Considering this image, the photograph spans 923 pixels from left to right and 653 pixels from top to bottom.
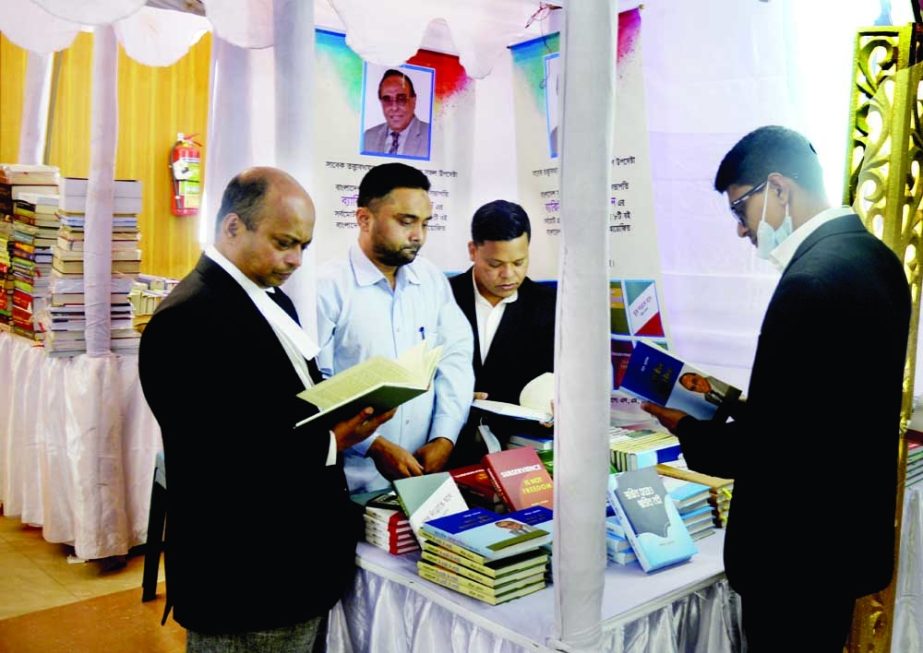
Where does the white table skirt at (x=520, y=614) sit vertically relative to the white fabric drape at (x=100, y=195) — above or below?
below

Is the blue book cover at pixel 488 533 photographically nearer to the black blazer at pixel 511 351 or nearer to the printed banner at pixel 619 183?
the black blazer at pixel 511 351

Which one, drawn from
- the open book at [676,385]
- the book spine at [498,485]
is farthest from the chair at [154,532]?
the open book at [676,385]

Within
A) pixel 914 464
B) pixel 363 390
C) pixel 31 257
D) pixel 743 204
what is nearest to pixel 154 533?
pixel 31 257

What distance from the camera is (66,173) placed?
766 centimetres

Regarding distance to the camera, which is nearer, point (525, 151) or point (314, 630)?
point (314, 630)

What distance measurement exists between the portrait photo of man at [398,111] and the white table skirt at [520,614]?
1394 mm

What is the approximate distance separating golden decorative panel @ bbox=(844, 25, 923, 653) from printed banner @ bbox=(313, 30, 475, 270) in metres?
1.35

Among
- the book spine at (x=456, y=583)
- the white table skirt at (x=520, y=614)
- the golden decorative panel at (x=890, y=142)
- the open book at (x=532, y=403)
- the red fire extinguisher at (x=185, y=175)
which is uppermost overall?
the red fire extinguisher at (x=185, y=175)

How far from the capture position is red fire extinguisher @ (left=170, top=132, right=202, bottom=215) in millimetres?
8273

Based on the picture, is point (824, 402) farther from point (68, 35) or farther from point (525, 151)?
point (68, 35)

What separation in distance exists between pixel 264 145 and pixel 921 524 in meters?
2.50

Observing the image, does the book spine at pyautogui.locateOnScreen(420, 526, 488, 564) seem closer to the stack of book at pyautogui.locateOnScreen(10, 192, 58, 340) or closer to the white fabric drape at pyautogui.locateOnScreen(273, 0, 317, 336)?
the white fabric drape at pyautogui.locateOnScreen(273, 0, 317, 336)

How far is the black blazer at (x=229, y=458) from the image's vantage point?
1825mm

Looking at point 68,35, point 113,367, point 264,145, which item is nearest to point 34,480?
point 113,367
